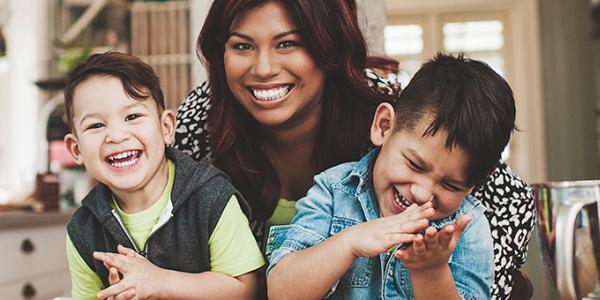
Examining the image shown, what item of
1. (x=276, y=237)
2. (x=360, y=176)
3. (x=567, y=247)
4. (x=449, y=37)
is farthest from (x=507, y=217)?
(x=449, y=37)

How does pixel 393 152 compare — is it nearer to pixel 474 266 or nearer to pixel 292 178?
pixel 474 266

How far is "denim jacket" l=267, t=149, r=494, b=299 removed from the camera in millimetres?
1124

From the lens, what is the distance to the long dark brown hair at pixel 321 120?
1.47 meters

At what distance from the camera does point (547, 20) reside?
558cm

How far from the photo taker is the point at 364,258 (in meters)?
1.12

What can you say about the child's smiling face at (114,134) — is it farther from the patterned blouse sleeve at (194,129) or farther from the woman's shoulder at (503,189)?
the woman's shoulder at (503,189)

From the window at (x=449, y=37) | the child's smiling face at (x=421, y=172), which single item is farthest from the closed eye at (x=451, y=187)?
the window at (x=449, y=37)

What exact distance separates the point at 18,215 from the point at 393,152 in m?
1.62

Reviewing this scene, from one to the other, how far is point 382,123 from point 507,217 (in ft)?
1.37

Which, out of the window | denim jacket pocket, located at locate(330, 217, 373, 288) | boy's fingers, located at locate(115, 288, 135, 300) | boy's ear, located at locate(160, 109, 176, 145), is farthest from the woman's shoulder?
the window

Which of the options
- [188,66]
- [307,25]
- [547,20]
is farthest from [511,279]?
[547,20]

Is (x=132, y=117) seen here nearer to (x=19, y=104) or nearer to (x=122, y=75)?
(x=122, y=75)

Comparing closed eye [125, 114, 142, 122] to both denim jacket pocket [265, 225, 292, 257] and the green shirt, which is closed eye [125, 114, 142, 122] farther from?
denim jacket pocket [265, 225, 292, 257]

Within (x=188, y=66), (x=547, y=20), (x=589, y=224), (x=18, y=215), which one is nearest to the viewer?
(x=589, y=224)
